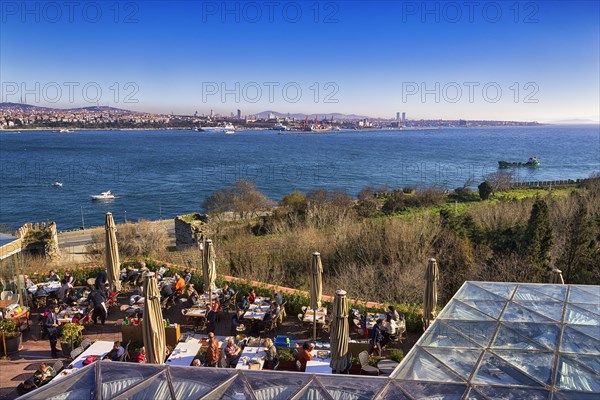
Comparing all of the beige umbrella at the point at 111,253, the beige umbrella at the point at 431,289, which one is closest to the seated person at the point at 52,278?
the beige umbrella at the point at 111,253

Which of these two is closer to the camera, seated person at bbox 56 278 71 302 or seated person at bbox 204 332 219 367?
seated person at bbox 204 332 219 367

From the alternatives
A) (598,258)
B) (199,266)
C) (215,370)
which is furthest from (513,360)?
(598,258)

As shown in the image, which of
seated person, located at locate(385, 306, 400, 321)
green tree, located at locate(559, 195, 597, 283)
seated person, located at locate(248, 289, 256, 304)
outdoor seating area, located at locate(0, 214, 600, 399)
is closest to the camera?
outdoor seating area, located at locate(0, 214, 600, 399)

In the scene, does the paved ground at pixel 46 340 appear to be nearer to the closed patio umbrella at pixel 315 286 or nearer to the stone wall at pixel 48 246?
the closed patio umbrella at pixel 315 286

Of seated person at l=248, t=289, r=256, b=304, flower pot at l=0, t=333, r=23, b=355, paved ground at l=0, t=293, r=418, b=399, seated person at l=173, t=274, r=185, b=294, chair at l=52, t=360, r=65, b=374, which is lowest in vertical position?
paved ground at l=0, t=293, r=418, b=399

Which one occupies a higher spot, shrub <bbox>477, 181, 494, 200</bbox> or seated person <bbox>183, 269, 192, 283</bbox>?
shrub <bbox>477, 181, 494, 200</bbox>

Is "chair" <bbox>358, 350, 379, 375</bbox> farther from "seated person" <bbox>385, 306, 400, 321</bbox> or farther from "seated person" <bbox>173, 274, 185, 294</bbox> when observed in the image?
"seated person" <bbox>173, 274, 185, 294</bbox>

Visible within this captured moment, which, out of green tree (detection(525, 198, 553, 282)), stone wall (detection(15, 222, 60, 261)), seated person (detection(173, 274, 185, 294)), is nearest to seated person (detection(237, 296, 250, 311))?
seated person (detection(173, 274, 185, 294))
